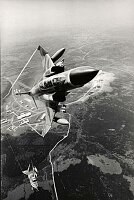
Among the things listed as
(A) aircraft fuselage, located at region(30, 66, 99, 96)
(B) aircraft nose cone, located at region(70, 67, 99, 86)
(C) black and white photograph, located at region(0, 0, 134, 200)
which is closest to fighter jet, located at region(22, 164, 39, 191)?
(C) black and white photograph, located at region(0, 0, 134, 200)

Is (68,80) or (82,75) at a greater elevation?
(82,75)

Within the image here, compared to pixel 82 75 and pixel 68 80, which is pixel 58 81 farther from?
pixel 82 75

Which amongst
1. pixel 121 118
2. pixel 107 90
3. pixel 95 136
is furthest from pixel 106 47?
pixel 95 136

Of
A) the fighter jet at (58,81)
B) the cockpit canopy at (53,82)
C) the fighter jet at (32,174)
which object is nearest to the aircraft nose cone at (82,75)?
the fighter jet at (58,81)

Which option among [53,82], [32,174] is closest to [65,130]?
[32,174]

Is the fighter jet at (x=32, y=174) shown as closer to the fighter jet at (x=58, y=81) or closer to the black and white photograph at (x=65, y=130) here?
the black and white photograph at (x=65, y=130)

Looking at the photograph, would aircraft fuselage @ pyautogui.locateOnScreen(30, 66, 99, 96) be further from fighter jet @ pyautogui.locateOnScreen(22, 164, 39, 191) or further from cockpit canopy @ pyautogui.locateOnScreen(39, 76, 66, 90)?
fighter jet @ pyautogui.locateOnScreen(22, 164, 39, 191)
